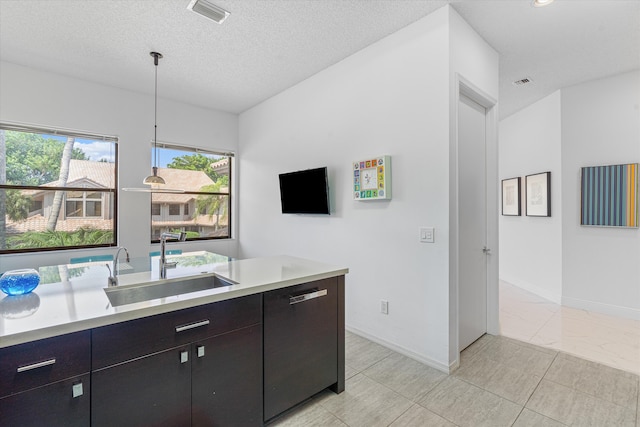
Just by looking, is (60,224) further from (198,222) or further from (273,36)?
(273,36)

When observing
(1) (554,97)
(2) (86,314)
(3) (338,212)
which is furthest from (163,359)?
(1) (554,97)

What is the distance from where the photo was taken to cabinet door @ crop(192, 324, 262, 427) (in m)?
1.45

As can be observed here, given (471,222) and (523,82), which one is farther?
(523,82)

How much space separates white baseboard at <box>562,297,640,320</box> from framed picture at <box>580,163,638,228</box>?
0.96m

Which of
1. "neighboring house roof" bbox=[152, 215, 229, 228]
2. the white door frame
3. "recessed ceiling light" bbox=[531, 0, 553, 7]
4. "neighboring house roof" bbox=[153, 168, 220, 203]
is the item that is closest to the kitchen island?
the white door frame

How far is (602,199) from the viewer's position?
11.7 feet

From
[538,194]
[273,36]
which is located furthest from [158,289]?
[538,194]

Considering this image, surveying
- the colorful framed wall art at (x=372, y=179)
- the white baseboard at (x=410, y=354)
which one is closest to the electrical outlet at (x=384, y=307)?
the white baseboard at (x=410, y=354)

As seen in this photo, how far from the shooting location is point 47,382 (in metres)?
1.08

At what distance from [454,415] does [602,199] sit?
336 centimetres

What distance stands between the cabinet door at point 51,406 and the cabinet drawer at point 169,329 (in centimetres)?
9

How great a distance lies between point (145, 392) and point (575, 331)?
12.7 feet

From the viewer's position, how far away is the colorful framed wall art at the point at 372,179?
8.92ft

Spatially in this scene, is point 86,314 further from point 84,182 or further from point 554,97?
point 554,97
